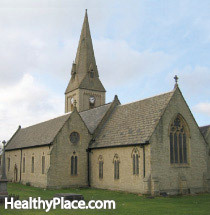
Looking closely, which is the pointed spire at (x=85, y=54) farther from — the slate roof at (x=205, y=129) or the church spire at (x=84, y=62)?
the slate roof at (x=205, y=129)

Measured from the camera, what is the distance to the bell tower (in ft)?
199

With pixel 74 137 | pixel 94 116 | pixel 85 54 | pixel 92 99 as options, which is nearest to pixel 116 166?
pixel 74 137

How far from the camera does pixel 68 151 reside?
115 ft

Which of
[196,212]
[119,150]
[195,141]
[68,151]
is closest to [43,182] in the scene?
[68,151]

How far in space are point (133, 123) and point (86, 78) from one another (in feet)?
104

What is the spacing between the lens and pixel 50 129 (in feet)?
130

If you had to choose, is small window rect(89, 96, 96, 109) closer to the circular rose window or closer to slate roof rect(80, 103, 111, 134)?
slate roof rect(80, 103, 111, 134)

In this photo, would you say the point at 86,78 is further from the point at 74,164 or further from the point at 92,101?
the point at 74,164

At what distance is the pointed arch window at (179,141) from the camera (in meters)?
29.5

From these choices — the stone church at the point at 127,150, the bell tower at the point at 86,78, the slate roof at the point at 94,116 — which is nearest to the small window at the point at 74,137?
the stone church at the point at 127,150

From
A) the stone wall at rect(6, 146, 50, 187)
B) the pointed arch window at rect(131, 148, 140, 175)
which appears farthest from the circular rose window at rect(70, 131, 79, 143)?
the pointed arch window at rect(131, 148, 140, 175)

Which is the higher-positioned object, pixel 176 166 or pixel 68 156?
pixel 68 156

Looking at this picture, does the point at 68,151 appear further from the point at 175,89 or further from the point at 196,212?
the point at 196,212

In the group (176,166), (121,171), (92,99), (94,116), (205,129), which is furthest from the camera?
(92,99)
